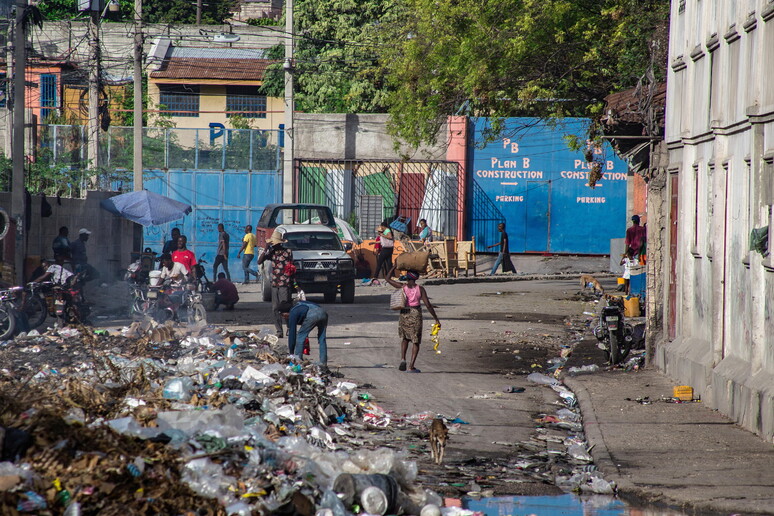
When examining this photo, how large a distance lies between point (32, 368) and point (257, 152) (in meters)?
21.0

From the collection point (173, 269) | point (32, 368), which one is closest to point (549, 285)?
point (173, 269)

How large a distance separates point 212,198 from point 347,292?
34.8ft

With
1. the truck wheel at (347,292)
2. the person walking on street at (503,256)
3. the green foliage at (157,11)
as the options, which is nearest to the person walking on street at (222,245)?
Result: the truck wheel at (347,292)

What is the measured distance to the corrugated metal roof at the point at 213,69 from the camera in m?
46.2

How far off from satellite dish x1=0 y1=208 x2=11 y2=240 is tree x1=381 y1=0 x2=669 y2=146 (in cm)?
995

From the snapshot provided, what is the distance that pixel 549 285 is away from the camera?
29.3 metres

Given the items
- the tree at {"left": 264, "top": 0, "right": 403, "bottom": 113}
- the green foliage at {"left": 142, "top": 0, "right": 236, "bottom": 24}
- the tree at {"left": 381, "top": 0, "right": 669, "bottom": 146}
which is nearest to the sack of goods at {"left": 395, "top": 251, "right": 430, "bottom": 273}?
the tree at {"left": 381, "top": 0, "right": 669, "bottom": 146}

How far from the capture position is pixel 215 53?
48.9 meters

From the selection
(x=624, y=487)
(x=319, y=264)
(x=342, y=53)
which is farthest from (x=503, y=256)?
(x=624, y=487)

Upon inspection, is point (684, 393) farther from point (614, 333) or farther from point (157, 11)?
point (157, 11)

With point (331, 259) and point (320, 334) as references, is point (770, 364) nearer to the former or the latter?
point (320, 334)

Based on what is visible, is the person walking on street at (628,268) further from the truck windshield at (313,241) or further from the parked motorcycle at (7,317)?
the parked motorcycle at (7,317)

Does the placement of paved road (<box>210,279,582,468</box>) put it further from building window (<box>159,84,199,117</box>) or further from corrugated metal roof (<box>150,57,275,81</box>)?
building window (<box>159,84,199,117</box>)

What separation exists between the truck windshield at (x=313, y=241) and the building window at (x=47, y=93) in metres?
25.2
